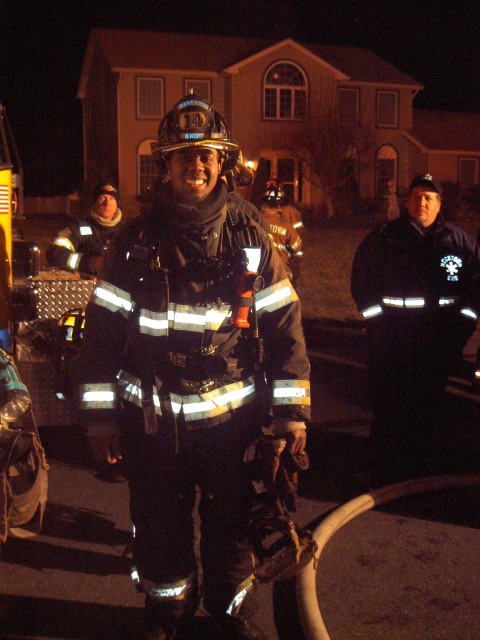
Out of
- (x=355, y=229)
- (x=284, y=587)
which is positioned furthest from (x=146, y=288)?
(x=355, y=229)

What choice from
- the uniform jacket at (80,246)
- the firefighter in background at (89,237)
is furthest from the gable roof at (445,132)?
the uniform jacket at (80,246)

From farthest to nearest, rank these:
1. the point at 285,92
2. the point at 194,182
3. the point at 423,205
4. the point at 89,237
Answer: the point at 285,92 < the point at 89,237 < the point at 423,205 < the point at 194,182

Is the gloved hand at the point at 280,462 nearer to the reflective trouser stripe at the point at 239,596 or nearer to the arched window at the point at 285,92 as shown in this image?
the reflective trouser stripe at the point at 239,596

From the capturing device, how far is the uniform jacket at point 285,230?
31.7 ft

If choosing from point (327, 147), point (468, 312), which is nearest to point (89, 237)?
point (468, 312)

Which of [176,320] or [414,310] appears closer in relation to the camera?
[176,320]

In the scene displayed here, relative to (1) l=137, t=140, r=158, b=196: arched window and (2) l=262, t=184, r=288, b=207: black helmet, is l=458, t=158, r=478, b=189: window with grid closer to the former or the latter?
(1) l=137, t=140, r=158, b=196: arched window

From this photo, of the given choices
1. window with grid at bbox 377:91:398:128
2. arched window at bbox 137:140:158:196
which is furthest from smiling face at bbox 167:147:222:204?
window with grid at bbox 377:91:398:128

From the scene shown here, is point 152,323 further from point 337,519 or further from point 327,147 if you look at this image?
point 327,147

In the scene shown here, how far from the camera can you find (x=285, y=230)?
9.75 metres

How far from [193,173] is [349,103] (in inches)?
1189

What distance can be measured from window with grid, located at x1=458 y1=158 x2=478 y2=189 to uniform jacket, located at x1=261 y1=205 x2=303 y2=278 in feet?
91.3

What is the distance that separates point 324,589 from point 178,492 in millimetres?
1135

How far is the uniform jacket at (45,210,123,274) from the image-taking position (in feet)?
19.3
